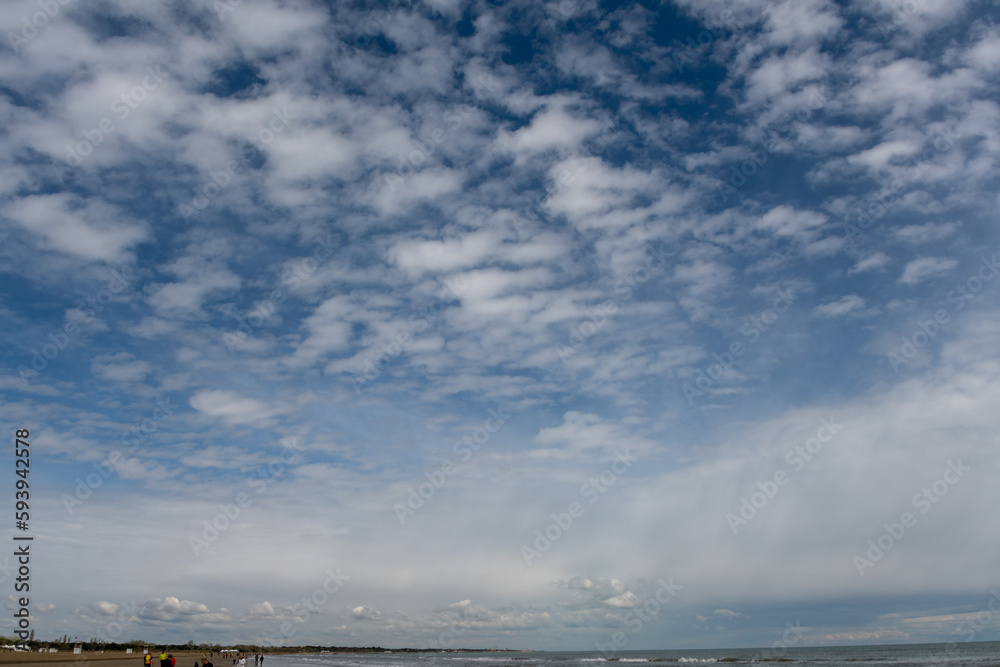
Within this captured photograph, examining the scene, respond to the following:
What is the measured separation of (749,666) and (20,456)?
99909 mm

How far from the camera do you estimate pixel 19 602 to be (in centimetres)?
4478

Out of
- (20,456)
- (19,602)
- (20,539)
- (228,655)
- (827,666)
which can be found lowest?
(228,655)

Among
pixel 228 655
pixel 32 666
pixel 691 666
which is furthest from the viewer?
pixel 228 655

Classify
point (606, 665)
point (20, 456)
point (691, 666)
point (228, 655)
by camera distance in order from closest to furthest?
1. point (20, 456)
2. point (691, 666)
3. point (606, 665)
4. point (228, 655)

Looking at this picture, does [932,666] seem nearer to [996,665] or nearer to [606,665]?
[996,665]

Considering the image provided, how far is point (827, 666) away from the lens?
81.1 m

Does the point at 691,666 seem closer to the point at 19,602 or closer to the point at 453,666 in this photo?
the point at 453,666

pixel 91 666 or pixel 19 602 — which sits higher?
pixel 19 602

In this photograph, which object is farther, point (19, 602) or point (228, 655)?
point (228, 655)

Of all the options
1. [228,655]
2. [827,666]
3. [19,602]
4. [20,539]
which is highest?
[20,539]

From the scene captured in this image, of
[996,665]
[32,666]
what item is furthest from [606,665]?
[32,666]

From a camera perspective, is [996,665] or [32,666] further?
[996,665]

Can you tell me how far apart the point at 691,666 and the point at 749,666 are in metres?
Result: 11.2

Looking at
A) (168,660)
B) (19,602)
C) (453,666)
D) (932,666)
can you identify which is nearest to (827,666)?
(932,666)
